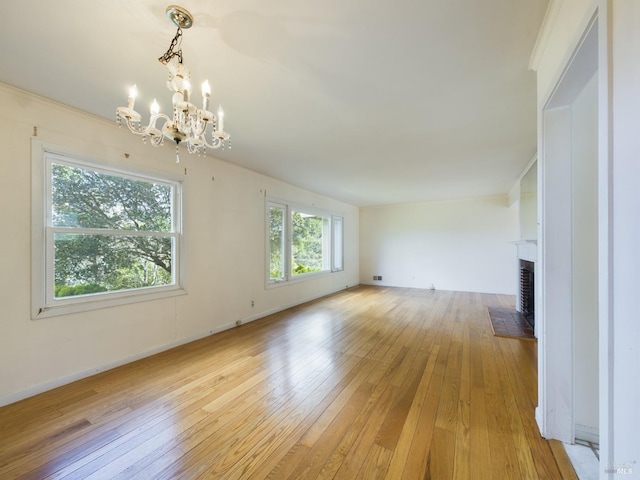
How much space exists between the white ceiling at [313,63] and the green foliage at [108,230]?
0.69m

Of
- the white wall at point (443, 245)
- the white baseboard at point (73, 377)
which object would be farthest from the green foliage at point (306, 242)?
the white baseboard at point (73, 377)

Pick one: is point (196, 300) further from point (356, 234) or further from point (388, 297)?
point (356, 234)

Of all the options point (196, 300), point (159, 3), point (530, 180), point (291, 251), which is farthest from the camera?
point (291, 251)

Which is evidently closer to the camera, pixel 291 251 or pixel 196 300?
pixel 196 300

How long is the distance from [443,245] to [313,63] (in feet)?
20.8

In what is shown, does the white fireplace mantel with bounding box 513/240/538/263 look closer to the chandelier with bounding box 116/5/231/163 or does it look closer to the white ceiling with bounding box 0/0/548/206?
the white ceiling with bounding box 0/0/548/206

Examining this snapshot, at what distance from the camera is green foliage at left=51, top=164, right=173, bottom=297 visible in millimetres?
2391

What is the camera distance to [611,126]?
2.55 ft

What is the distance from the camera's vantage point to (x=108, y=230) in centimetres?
263

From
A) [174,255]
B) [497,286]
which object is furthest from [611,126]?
[497,286]

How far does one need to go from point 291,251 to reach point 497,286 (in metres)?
5.05

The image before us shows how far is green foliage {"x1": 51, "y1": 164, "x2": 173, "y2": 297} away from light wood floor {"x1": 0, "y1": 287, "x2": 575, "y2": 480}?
91 centimetres

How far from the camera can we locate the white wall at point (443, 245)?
636 centimetres

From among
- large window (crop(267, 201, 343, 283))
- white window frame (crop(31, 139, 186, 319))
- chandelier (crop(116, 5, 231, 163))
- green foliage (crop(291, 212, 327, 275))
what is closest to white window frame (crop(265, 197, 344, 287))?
large window (crop(267, 201, 343, 283))
